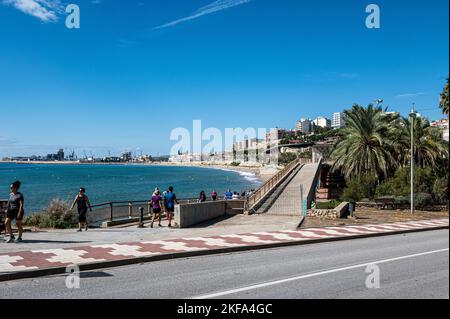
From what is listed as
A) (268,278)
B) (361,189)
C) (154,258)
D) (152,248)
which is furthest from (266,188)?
(268,278)

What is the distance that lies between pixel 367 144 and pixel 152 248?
28.2m

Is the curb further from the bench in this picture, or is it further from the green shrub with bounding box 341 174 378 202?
the green shrub with bounding box 341 174 378 202

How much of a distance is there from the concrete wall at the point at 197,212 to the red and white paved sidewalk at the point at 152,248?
10.5 ft

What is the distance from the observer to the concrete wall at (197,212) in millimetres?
17906

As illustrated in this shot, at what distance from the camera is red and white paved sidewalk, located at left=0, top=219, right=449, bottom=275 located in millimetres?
10023

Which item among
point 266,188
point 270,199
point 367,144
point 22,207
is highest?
point 367,144

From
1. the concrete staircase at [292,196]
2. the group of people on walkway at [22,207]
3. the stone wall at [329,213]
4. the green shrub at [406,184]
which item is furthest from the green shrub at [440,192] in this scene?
the group of people on walkway at [22,207]

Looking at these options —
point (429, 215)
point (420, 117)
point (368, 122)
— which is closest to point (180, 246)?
point (429, 215)

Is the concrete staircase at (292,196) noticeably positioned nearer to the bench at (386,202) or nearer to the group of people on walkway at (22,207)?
the bench at (386,202)

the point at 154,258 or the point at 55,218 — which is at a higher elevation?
the point at 55,218

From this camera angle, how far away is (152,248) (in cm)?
1236

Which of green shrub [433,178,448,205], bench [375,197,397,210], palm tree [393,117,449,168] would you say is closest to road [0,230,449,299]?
bench [375,197,397,210]

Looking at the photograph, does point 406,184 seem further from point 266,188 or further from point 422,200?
point 266,188
